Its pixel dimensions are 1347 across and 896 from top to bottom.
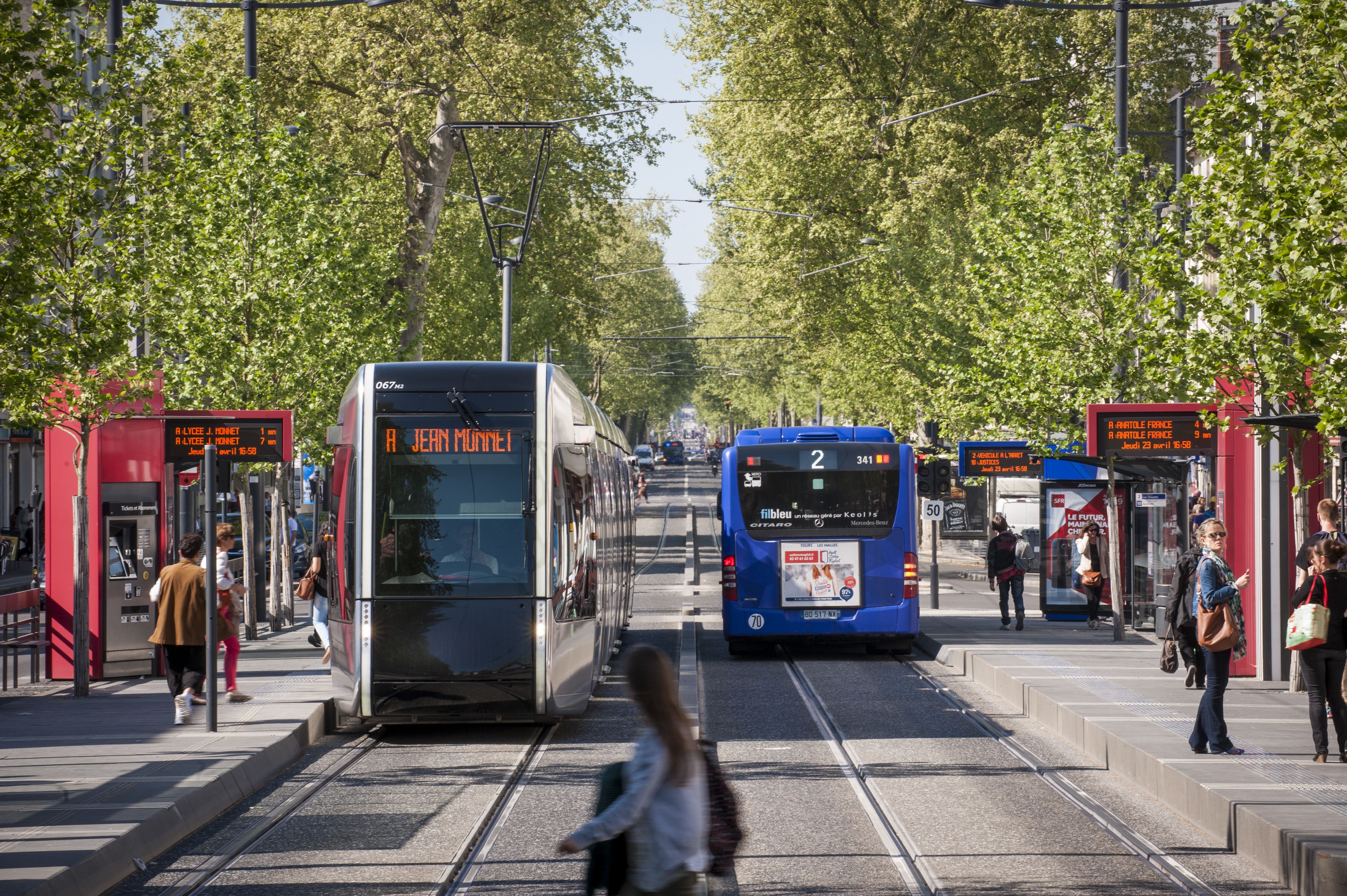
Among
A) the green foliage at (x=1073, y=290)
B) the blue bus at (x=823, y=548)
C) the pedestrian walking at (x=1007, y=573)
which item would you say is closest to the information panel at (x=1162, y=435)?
the blue bus at (x=823, y=548)

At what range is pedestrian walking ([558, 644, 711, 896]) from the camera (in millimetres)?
5246

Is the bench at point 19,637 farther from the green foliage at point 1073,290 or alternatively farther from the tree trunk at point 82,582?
the green foliage at point 1073,290

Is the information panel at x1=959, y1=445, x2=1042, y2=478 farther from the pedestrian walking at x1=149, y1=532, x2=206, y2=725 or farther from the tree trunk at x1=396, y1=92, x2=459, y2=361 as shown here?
the pedestrian walking at x1=149, y1=532, x2=206, y2=725

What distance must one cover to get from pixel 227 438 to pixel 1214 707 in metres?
10.9

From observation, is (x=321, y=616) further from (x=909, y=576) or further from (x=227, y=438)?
(x=909, y=576)

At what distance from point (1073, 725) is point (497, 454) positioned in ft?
17.5

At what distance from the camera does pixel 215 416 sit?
697 inches

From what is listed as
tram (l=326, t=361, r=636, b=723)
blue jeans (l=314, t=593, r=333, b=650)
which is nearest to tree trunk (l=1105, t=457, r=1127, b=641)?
blue jeans (l=314, t=593, r=333, b=650)

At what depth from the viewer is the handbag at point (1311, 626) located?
11.0 metres

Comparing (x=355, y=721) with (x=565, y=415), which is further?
(x=355, y=721)

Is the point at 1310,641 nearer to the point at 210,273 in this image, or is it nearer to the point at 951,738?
the point at 951,738

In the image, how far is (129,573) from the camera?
17.0 m

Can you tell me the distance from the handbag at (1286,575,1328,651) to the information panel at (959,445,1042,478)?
15622 mm

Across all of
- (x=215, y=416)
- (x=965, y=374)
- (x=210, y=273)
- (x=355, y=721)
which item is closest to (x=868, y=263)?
(x=965, y=374)
